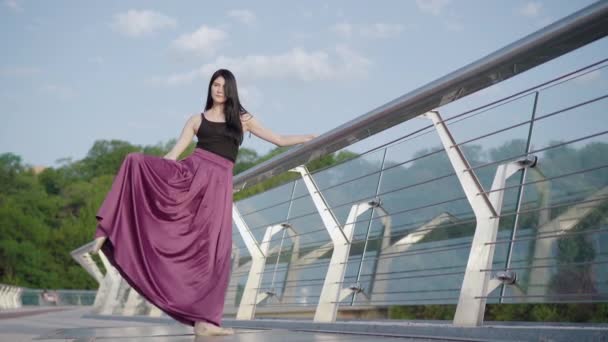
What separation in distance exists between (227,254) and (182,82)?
63.7 meters

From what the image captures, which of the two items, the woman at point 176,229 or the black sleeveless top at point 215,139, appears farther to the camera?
the black sleeveless top at point 215,139

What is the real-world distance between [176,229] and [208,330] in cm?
59

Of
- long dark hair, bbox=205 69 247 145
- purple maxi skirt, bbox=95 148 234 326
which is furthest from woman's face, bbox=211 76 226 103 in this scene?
purple maxi skirt, bbox=95 148 234 326

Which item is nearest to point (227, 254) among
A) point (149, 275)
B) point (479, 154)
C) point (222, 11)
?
point (149, 275)

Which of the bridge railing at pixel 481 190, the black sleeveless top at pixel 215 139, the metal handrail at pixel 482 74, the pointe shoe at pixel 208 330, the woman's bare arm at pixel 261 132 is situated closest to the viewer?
the metal handrail at pixel 482 74

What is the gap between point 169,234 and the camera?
434 cm

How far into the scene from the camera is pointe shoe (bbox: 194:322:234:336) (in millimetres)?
4160

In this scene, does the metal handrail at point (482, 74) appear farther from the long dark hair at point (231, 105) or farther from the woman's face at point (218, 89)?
the woman's face at point (218, 89)

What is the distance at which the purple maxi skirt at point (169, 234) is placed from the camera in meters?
4.23

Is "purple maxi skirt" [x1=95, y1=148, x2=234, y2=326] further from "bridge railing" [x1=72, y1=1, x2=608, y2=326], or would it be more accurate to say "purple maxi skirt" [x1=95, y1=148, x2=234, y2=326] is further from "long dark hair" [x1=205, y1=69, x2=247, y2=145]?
"bridge railing" [x1=72, y1=1, x2=608, y2=326]

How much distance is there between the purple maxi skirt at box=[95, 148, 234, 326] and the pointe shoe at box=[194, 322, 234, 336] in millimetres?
Answer: 38

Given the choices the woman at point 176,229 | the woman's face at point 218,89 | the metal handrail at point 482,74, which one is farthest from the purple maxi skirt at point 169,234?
the metal handrail at point 482,74

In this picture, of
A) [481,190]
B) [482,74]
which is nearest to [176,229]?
[481,190]

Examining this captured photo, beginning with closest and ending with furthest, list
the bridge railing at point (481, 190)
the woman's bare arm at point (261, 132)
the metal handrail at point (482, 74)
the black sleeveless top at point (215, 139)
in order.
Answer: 1. the metal handrail at point (482, 74)
2. the bridge railing at point (481, 190)
3. the black sleeveless top at point (215, 139)
4. the woman's bare arm at point (261, 132)
